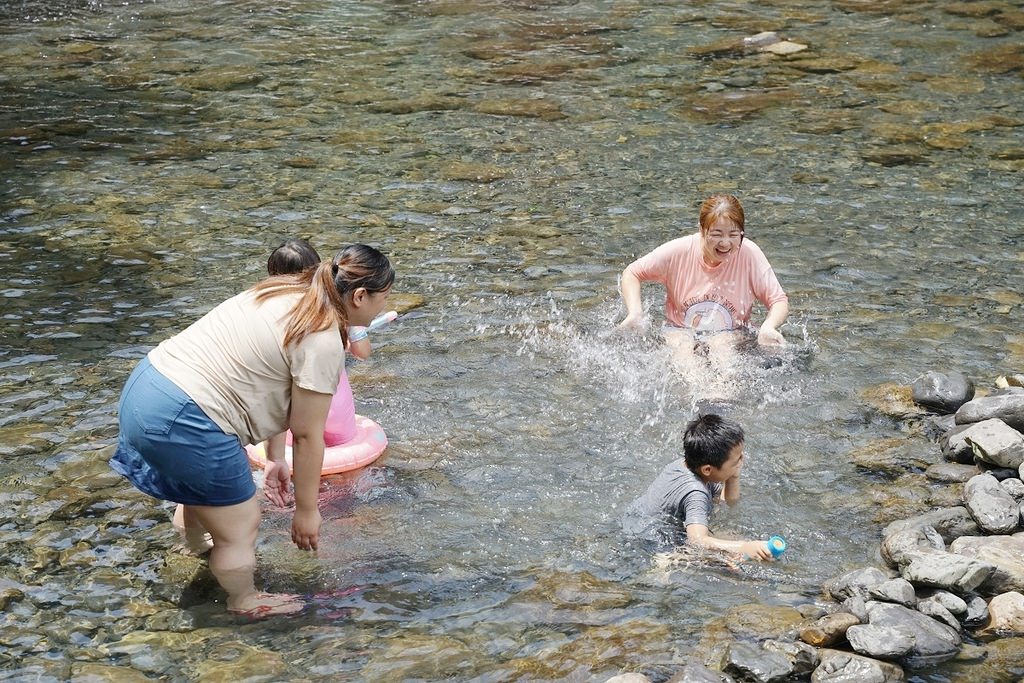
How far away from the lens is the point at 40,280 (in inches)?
291

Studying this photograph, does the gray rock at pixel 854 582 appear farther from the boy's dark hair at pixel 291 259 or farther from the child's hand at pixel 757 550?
the boy's dark hair at pixel 291 259

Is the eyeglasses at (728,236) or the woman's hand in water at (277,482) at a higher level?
the eyeglasses at (728,236)

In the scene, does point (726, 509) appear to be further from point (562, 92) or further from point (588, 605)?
point (562, 92)

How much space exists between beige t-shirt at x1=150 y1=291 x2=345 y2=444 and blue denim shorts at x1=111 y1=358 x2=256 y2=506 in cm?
4

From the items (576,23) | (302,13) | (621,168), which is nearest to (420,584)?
(621,168)

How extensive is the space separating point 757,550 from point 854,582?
38cm

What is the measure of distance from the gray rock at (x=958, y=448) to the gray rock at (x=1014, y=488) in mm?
348

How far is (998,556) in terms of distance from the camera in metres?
4.46

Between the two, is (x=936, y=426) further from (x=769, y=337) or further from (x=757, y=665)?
(x=757, y=665)

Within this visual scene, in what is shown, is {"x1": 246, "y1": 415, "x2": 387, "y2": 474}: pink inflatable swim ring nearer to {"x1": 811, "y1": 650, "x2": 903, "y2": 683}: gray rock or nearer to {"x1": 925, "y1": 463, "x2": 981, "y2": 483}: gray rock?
{"x1": 811, "y1": 650, "x2": 903, "y2": 683}: gray rock

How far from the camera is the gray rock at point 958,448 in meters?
5.29

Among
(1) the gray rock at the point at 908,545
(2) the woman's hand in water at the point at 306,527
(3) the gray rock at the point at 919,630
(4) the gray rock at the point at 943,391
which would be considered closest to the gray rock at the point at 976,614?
(3) the gray rock at the point at 919,630

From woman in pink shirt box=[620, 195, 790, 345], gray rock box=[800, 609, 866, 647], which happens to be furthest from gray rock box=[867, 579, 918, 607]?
woman in pink shirt box=[620, 195, 790, 345]

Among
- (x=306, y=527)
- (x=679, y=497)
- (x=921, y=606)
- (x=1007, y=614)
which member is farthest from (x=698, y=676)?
(x=306, y=527)
